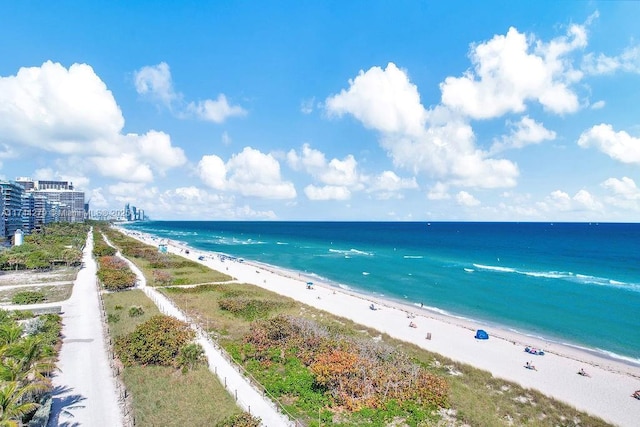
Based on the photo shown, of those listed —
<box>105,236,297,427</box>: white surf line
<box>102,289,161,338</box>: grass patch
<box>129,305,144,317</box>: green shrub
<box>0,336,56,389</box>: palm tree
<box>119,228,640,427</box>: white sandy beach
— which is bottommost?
<box>119,228,640,427</box>: white sandy beach

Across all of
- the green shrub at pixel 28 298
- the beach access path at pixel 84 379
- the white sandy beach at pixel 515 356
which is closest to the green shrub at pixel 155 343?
the beach access path at pixel 84 379

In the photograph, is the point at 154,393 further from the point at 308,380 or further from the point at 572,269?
the point at 572,269

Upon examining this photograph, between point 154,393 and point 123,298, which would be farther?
point 123,298

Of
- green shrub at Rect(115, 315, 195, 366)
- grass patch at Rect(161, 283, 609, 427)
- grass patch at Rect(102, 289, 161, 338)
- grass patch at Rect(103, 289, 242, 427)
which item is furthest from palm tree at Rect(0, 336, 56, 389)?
grass patch at Rect(161, 283, 609, 427)

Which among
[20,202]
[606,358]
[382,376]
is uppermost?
[20,202]

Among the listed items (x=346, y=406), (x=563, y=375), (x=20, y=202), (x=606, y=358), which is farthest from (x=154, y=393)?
(x=20, y=202)

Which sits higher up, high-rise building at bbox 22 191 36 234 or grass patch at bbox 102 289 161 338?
high-rise building at bbox 22 191 36 234

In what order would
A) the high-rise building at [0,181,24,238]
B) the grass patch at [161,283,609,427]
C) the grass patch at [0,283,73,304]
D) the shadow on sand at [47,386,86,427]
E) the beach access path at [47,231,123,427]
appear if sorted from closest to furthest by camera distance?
1. the shadow on sand at [47,386,86,427]
2. the beach access path at [47,231,123,427]
3. the grass patch at [161,283,609,427]
4. the grass patch at [0,283,73,304]
5. the high-rise building at [0,181,24,238]

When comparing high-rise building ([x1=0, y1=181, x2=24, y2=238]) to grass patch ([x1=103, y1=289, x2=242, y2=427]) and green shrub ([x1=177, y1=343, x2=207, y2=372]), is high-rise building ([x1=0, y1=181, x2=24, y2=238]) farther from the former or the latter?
grass patch ([x1=103, y1=289, x2=242, y2=427])
